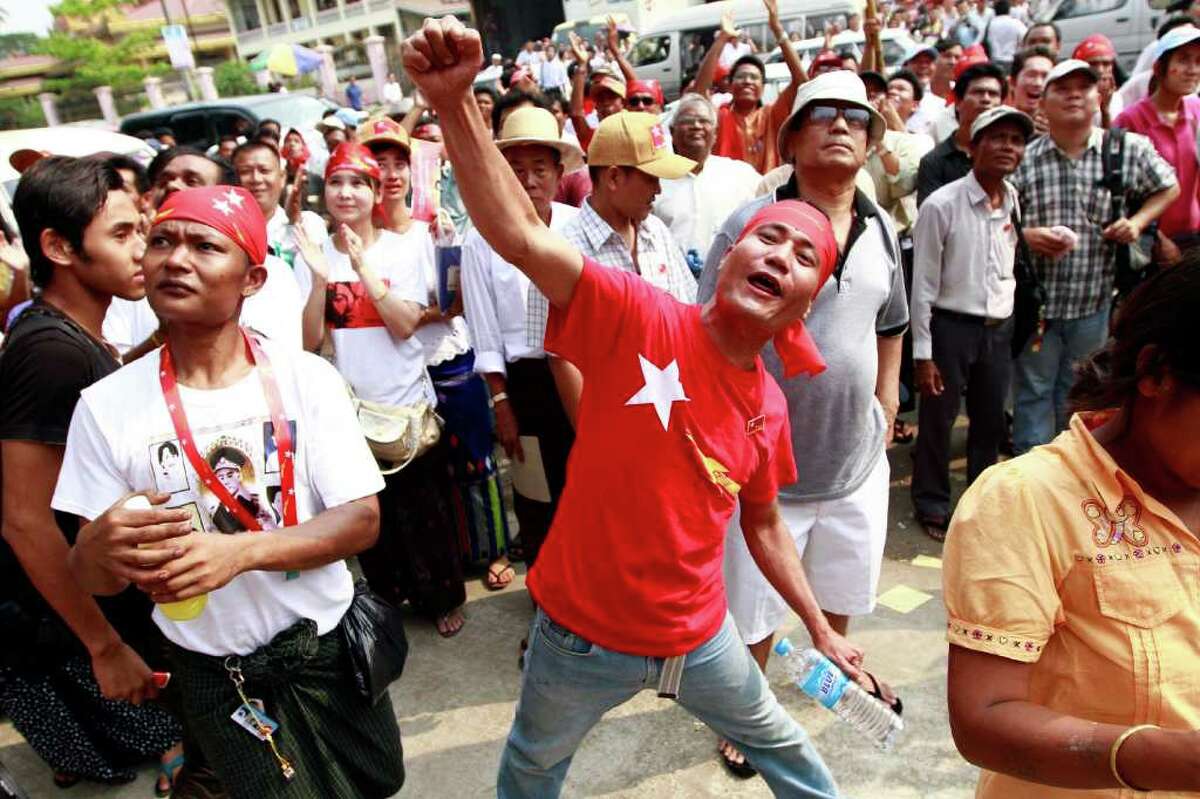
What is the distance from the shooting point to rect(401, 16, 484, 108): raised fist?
1.35 meters

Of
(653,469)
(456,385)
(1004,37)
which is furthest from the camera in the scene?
(1004,37)

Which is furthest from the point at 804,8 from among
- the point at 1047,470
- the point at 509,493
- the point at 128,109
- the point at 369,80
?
the point at 128,109

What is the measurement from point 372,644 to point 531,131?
227 centimetres

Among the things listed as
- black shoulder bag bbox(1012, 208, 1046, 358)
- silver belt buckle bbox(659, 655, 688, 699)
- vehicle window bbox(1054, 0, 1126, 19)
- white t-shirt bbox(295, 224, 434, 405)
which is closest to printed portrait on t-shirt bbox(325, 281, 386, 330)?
white t-shirt bbox(295, 224, 434, 405)

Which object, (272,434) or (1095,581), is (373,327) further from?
(1095,581)

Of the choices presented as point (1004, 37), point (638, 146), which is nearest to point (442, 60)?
point (638, 146)

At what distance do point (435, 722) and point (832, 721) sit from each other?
4.85 ft

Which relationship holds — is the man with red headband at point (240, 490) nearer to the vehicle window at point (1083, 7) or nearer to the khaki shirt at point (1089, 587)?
the khaki shirt at point (1089, 587)

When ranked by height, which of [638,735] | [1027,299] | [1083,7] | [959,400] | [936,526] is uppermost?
[1083,7]

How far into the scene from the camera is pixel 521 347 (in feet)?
10.4

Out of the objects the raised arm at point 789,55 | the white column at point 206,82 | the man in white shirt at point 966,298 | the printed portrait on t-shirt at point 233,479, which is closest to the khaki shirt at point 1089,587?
the printed portrait on t-shirt at point 233,479

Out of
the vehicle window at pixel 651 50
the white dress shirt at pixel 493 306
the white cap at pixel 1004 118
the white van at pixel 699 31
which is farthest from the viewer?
the vehicle window at pixel 651 50

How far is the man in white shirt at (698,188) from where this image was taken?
13.8 feet

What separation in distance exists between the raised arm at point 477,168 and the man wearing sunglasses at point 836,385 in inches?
41.8
